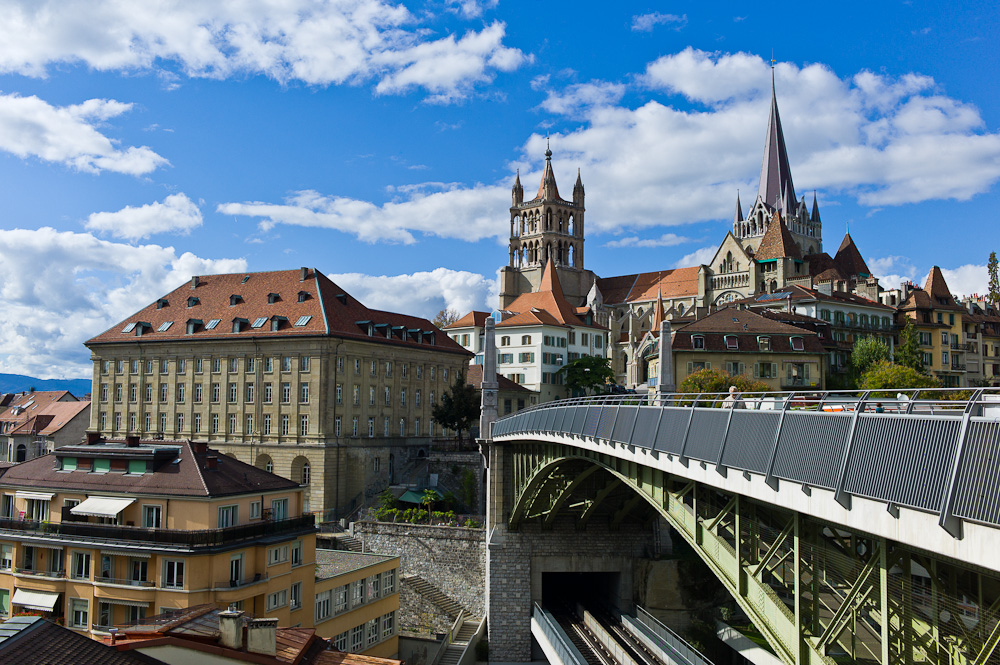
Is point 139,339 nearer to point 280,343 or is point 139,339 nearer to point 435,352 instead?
point 280,343

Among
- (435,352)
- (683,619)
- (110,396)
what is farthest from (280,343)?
(683,619)

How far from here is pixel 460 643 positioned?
4319 cm

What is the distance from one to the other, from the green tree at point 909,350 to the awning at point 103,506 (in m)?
58.1

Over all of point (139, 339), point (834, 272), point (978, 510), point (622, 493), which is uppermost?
point (834, 272)

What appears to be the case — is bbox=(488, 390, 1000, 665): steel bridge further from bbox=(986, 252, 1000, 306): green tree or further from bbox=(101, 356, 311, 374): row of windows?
bbox=(986, 252, 1000, 306): green tree

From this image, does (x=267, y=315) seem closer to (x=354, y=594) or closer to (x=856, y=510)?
(x=354, y=594)

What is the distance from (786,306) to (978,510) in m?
79.8

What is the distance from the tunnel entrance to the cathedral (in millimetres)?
40468

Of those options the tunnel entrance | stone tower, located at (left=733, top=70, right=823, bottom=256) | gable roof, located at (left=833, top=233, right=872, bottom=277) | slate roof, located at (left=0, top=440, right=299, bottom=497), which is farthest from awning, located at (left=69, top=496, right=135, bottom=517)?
stone tower, located at (left=733, top=70, right=823, bottom=256)

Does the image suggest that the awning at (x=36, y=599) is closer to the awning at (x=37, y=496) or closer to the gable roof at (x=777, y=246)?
the awning at (x=37, y=496)

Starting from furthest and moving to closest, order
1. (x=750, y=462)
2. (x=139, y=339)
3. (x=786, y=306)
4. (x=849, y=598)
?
(x=786, y=306) < (x=139, y=339) < (x=750, y=462) < (x=849, y=598)

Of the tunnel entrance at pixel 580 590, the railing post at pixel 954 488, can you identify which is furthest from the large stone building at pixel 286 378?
the railing post at pixel 954 488

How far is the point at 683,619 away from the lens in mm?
42000

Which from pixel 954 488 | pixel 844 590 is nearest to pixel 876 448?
pixel 954 488
